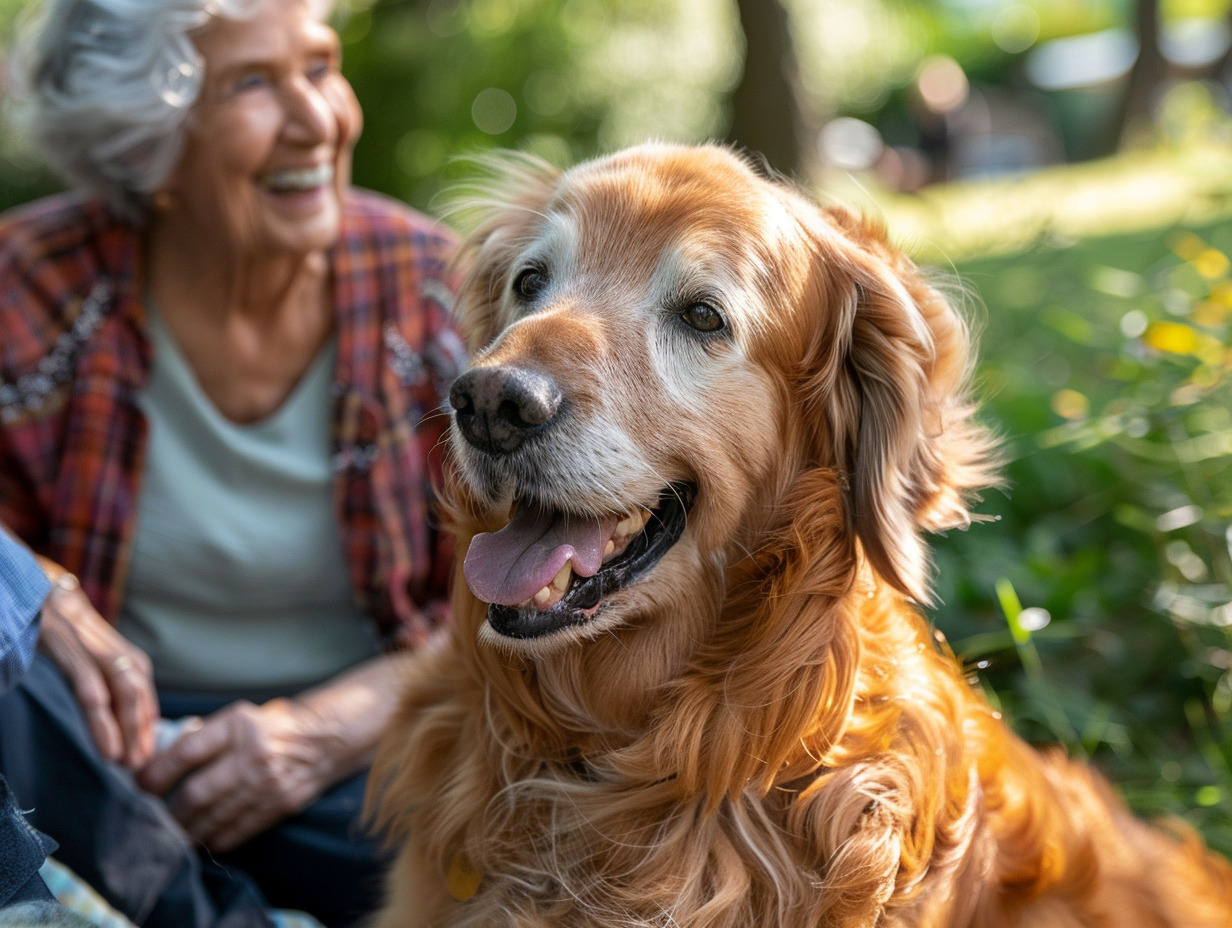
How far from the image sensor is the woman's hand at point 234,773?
8.39ft

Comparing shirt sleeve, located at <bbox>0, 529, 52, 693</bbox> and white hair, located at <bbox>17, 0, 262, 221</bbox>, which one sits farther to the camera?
white hair, located at <bbox>17, 0, 262, 221</bbox>

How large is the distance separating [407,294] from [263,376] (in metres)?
0.44

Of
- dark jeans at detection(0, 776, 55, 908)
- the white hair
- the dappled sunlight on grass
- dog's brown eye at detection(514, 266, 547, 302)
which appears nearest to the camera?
dark jeans at detection(0, 776, 55, 908)

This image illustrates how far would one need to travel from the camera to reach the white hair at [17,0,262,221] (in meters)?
2.68

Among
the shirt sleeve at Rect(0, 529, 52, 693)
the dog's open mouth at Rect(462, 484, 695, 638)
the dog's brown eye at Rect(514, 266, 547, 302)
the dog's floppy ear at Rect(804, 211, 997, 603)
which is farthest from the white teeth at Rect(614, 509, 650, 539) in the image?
the shirt sleeve at Rect(0, 529, 52, 693)

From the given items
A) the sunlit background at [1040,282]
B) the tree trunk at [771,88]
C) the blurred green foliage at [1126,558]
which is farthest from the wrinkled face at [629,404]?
the tree trunk at [771,88]

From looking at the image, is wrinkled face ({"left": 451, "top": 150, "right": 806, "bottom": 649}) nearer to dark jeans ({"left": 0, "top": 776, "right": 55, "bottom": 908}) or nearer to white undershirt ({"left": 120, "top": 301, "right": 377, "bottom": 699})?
dark jeans ({"left": 0, "top": 776, "right": 55, "bottom": 908})

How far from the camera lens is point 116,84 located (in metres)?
2.75

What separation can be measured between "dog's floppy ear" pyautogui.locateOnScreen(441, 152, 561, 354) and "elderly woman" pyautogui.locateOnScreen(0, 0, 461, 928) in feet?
1.65

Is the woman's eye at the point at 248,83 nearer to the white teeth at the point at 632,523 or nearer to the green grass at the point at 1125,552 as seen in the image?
the white teeth at the point at 632,523

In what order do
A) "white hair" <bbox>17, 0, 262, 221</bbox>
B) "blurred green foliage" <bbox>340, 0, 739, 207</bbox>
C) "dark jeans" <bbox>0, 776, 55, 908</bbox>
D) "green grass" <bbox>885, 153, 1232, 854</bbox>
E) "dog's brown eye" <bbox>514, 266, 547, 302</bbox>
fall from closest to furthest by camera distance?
"dark jeans" <bbox>0, 776, 55, 908</bbox>
"dog's brown eye" <bbox>514, 266, 547, 302</bbox>
"white hair" <bbox>17, 0, 262, 221</bbox>
"green grass" <bbox>885, 153, 1232, 854</bbox>
"blurred green foliage" <bbox>340, 0, 739, 207</bbox>

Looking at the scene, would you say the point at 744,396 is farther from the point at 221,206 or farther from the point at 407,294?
the point at 221,206

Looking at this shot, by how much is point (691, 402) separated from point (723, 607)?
372 mm

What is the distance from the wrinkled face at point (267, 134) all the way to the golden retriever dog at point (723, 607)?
0.96 metres
